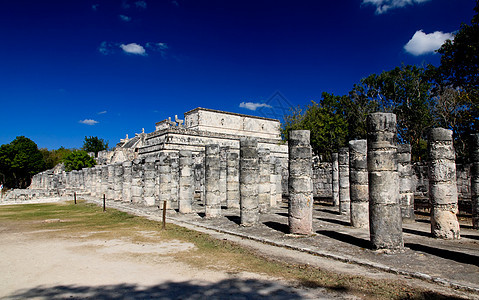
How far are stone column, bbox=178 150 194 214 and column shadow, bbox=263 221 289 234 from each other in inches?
175

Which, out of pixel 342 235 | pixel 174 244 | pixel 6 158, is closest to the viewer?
pixel 174 244

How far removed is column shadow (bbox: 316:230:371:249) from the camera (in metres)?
7.19

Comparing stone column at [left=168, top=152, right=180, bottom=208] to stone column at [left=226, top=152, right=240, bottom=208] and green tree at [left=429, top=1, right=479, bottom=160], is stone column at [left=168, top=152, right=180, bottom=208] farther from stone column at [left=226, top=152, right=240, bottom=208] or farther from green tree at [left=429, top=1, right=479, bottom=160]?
green tree at [left=429, top=1, right=479, bottom=160]

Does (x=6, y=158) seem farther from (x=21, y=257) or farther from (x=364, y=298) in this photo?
(x=364, y=298)

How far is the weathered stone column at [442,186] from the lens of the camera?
7.96 m

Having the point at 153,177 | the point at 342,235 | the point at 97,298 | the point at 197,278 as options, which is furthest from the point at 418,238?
the point at 153,177

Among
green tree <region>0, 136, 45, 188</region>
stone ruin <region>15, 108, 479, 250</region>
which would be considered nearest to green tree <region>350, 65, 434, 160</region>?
stone ruin <region>15, 108, 479, 250</region>

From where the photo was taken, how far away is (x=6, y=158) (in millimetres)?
46844

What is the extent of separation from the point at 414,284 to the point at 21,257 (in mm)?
7175

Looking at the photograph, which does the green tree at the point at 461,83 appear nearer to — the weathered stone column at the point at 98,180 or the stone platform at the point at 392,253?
the stone platform at the point at 392,253

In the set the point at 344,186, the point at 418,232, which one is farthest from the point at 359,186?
the point at 344,186

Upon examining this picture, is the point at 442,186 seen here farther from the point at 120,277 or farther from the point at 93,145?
the point at 93,145

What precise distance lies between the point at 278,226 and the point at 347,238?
252 centimetres

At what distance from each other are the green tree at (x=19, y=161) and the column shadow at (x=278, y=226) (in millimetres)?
50056
